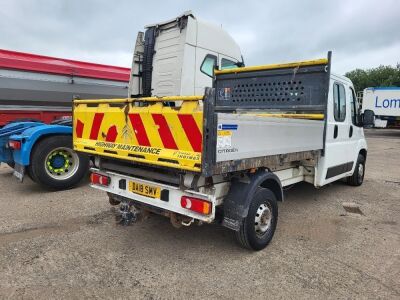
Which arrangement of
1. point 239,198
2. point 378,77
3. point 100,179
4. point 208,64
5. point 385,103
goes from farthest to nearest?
point 378,77 → point 385,103 → point 208,64 → point 100,179 → point 239,198

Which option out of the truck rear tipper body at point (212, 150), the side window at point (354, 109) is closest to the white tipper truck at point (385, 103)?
the side window at point (354, 109)

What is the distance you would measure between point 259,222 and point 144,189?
1.26 metres

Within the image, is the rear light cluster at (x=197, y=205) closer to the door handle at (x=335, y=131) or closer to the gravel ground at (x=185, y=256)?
the gravel ground at (x=185, y=256)

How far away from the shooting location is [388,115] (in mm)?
20797

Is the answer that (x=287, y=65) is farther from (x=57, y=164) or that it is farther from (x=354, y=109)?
(x=57, y=164)

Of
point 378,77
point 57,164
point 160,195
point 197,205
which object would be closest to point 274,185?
point 197,205

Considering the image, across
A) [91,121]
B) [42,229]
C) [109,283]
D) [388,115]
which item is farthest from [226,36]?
[388,115]

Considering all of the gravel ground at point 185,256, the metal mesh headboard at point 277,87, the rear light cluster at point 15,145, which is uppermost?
the metal mesh headboard at point 277,87

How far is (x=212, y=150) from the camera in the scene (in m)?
2.77

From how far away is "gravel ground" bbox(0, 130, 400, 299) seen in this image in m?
2.87

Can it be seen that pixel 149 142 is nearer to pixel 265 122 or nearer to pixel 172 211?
pixel 172 211

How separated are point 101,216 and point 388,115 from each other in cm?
2095

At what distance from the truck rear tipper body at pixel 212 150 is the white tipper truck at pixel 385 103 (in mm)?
18093

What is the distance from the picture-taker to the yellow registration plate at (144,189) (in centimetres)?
338
